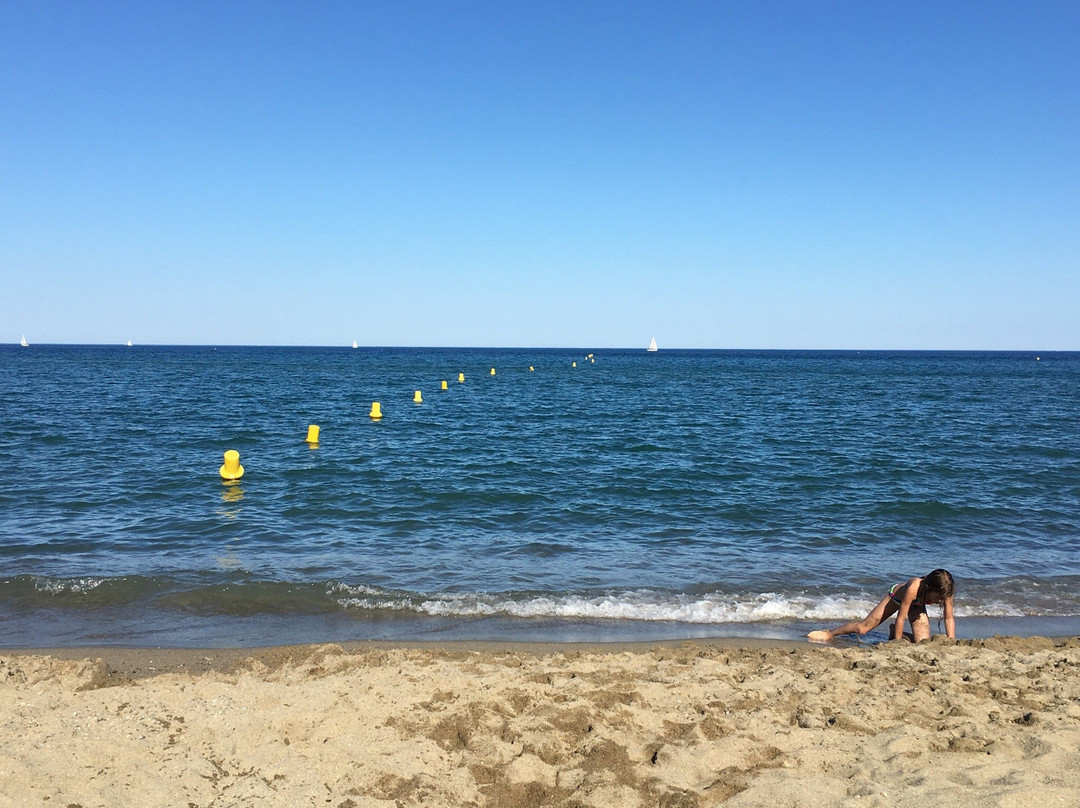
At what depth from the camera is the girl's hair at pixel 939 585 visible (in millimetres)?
7680

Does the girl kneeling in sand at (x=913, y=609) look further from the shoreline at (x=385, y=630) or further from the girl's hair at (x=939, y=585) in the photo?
the shoreline at (x=385, y=630)

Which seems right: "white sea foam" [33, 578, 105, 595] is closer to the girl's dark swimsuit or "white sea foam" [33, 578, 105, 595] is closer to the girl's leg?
the girl's leg

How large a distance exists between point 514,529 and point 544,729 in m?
7.46

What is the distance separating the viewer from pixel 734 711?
573 centimetres

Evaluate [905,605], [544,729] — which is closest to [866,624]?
[905,605]

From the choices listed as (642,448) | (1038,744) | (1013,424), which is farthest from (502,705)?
(1013,424)

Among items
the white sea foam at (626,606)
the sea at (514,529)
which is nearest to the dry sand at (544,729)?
the sea at (514,529)

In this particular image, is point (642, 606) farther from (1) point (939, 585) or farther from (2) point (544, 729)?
(2) point (544, 729)

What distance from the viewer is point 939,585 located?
7.69 m

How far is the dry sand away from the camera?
4586mm

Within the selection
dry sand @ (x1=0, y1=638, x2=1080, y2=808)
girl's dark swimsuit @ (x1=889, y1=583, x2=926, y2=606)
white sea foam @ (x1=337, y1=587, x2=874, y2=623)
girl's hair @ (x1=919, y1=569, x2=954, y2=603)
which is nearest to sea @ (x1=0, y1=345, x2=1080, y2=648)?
white sea foam @ (x1=337, y1=587, x2=874, y2=623)

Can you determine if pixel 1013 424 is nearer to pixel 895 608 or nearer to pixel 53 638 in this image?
pixel 895 608

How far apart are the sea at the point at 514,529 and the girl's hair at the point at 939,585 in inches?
34.9

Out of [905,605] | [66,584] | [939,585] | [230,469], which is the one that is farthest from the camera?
[230,469]
